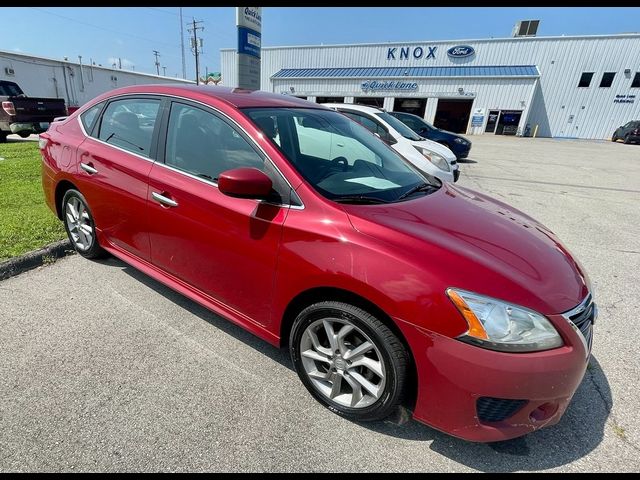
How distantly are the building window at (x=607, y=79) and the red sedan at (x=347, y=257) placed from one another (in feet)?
128

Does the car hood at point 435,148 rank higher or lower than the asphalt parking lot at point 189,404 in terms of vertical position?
higher

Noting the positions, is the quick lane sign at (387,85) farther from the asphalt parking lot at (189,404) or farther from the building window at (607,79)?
the asphalt parking lot at (189,404)

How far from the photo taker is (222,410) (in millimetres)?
2121

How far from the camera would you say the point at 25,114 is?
1047cm

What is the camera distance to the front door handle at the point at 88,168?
320cm

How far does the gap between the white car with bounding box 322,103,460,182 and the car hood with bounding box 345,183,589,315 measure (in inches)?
187

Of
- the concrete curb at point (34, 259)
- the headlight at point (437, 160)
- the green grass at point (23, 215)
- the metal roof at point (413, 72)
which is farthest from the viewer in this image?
the metal roof at point (413, 72)

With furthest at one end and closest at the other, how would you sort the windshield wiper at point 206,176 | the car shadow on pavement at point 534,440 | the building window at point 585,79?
the building window at point 585,79 < the windshield wiper at point 206,176 < the car shadow on pavement at point 534,440

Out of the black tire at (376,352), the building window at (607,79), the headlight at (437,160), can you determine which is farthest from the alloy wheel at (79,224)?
the building window at (607,79)

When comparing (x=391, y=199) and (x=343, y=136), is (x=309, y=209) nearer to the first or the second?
(x=391, y=199)

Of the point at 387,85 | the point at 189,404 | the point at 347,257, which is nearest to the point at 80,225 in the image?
the point at 189,404

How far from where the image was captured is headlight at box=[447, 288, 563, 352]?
1630mm

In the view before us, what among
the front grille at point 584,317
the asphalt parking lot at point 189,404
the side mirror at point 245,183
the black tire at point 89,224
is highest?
the side mirror at point 245,183

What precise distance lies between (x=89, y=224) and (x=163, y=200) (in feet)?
4.75
